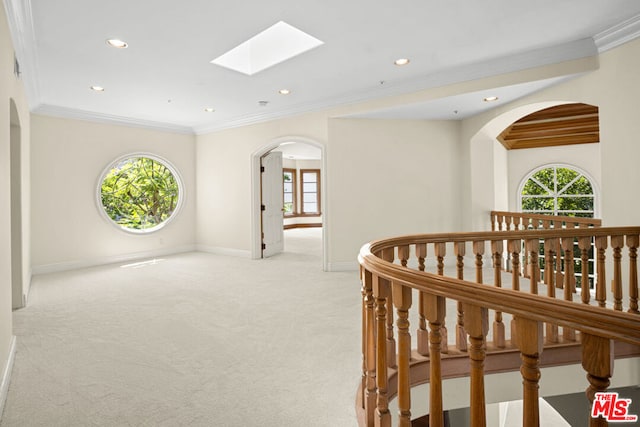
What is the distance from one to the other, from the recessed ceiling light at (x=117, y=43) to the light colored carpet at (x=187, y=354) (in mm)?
2669

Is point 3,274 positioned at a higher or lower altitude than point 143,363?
higher

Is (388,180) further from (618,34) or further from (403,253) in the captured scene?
(403,253)

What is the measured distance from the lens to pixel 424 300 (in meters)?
1.33

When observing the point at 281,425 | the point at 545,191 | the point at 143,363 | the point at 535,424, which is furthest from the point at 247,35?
the point at 545,191

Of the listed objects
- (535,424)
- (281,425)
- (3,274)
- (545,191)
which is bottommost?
(281,425)

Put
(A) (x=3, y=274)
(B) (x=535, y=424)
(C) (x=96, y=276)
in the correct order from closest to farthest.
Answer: (B) (x=535, y=424) → (A) (x=3, y=274) → (C) (x=96, y=276)

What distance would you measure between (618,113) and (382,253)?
3106mm

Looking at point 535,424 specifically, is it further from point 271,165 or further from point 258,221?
point 271,165

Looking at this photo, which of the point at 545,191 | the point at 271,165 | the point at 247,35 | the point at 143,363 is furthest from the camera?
the point at 545,191

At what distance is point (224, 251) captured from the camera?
7207 millimetres

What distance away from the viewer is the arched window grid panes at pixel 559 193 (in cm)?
856

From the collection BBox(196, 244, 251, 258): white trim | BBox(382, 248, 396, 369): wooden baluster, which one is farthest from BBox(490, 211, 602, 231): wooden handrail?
BBox(196, 244, 251, 258): white trim

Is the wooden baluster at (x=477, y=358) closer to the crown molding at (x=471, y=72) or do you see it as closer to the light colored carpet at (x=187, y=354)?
the light colored carpet at (x=187, y=354)

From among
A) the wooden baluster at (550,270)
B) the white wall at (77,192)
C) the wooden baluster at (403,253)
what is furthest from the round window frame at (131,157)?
the wooden baluster at (550,270)
